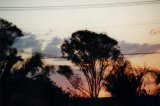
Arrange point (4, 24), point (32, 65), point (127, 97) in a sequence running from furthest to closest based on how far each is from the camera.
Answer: point (32, 65)
point (127, 97)
point (4, 24)

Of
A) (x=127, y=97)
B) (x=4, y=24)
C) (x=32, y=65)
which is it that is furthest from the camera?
(x=32, y=65)

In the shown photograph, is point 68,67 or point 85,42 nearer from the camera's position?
point 85,42

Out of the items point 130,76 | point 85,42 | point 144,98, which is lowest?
point 144,98

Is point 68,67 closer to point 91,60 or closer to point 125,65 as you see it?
point 91,60

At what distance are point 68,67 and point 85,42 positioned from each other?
206 inches

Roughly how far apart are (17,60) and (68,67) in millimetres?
7073

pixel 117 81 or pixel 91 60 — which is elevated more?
pixel 91 60

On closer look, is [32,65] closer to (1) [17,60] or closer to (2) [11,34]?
(1) [17,60]

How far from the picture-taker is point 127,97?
40594 mm

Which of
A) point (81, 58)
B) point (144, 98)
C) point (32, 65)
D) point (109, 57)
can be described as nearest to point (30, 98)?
point (32, 65)

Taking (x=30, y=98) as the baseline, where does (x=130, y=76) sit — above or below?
above

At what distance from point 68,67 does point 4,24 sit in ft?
36.8

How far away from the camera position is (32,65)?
44.6 metres

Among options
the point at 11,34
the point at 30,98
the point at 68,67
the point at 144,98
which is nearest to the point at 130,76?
the point at 144,98
